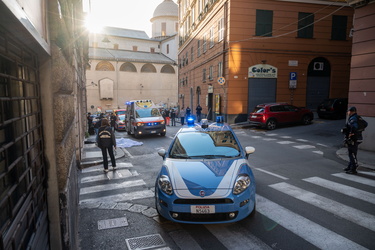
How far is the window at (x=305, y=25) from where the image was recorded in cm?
2300

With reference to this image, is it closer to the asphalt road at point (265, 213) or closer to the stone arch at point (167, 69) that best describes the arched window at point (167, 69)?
the stone arch at point (167, 69)

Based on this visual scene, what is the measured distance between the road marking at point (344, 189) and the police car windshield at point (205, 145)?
9.62ft

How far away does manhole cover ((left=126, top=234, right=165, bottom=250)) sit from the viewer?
447cm

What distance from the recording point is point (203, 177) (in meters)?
4.96

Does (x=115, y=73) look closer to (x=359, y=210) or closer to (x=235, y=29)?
(x=235, y=29)

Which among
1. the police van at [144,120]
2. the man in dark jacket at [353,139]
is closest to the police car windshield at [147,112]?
the police van at [144,120]

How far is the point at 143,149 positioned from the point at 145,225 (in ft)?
28.2

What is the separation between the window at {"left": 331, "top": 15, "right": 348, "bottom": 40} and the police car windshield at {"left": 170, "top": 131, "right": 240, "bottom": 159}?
22394mm

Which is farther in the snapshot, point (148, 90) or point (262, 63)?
point (148, 90)

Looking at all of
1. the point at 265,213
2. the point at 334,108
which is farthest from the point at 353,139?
the point at 334,108

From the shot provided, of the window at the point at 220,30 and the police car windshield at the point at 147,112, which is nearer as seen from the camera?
the police car windshield at the point at 147,112

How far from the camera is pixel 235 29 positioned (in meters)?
22.1

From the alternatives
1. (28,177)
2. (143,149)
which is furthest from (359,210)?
(143,149)

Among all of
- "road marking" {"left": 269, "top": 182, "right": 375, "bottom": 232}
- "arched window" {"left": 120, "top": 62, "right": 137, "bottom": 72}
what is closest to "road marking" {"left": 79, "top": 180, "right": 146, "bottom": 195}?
"road marking" {"left": 269, "top": 182, "right": 375, "bottom": 232}
